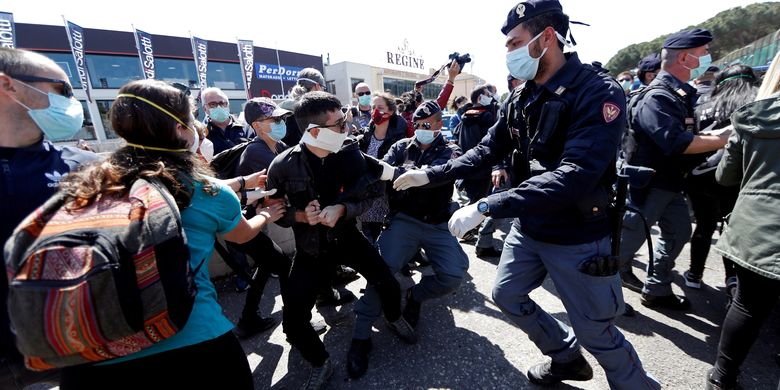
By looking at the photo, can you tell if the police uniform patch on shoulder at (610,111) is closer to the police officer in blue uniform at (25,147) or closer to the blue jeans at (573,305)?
the blue jeans at (573,305)

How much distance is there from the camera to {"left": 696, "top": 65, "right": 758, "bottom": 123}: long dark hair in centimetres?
273

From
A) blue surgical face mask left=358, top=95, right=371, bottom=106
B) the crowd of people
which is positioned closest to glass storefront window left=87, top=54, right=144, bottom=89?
blue surgical face mask left=358, top=95, right=371, bottom=106

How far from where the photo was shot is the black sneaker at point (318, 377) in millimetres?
2279

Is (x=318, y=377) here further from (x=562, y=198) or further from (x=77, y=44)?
(x=77, y=44)

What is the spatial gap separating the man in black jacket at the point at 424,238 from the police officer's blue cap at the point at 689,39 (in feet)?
6.69

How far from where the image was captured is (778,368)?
7.37ft

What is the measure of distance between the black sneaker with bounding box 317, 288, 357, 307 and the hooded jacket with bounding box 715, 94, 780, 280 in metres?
2.93

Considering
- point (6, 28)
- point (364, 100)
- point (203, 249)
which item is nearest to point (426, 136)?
point (203, 249)

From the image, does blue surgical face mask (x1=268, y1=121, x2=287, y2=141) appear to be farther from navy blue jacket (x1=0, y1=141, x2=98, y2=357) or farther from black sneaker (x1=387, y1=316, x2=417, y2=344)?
black sneaker (x1=387, y1=316, x2=417, y2=344)

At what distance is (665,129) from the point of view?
2.55 metres

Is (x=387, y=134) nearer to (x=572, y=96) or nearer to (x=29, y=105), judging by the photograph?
(x=572, y=96)

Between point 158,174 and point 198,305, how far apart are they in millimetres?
537

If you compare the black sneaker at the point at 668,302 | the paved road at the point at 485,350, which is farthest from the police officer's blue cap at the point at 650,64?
the black sneaker at the point at 668,302

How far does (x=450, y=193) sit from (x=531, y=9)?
1615mm
